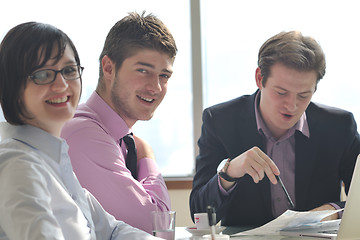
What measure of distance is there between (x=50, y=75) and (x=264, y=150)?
1372mm

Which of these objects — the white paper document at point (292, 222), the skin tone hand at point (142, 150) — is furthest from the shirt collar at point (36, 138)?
the skin tone hand at point (142, 150)

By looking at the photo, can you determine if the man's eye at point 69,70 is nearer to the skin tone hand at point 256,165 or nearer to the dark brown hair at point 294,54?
the skin tone hand at point 256,165

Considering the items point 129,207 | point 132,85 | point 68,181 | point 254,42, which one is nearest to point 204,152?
point 132,85

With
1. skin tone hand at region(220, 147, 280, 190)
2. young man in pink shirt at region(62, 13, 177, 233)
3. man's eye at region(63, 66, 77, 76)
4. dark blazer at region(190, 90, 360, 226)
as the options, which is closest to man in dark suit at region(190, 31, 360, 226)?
dark blazer at region(190, 90, 360, 226)

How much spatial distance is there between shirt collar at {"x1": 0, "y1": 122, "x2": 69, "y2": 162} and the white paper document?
0.75 metres

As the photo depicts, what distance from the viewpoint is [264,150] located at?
2.37 m

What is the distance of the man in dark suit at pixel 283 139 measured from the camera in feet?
7.48

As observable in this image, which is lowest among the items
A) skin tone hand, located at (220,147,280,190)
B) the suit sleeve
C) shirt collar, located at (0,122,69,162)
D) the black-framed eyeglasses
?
the suit sleeve

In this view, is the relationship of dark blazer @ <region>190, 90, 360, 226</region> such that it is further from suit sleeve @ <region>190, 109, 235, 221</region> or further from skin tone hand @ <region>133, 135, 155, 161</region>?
skin tone hand @ <region>133, 135, 155, 161</region>

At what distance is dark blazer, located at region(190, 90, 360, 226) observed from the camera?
2297 millimetres

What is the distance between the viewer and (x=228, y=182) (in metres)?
2.10

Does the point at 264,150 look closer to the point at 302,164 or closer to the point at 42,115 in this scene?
the point at 302,164

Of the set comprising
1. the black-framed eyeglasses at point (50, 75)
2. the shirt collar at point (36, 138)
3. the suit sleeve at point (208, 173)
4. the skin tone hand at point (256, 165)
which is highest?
the black-framed eyeglasses at point (50, 75)

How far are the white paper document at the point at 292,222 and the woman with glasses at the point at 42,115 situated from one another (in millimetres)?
624
